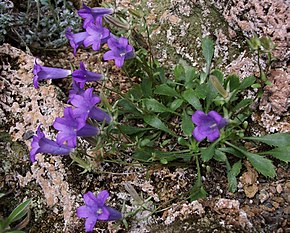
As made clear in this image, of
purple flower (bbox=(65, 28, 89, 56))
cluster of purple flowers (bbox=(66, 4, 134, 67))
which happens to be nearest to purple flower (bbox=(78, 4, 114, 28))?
cluster of purple flowers (bbox=(66, 4, 134, 67))

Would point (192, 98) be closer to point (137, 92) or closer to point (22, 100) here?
point (137, 92)

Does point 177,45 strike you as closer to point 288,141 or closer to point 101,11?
point 101,11

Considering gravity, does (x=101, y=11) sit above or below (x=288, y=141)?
above

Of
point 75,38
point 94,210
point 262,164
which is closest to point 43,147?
point 94,210

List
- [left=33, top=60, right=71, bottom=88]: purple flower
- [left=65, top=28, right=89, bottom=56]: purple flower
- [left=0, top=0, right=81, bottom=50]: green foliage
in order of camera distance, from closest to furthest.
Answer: [left=33, top=60, right=71, bottom=88]: purple flower → [left=65, top=28, right=89, bottom=56]: purple flower → [left=0, top=0, right=81, bottom=50]: green foliage

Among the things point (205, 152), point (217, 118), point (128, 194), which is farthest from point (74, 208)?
point (217, 118)

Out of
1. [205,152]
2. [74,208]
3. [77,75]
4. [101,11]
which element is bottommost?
[74,208]

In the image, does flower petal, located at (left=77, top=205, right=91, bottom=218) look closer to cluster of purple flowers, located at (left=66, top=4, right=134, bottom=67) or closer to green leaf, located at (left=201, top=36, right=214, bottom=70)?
cluster of purple flowers, located at (left=66, top=4, right=134, bottom=67)
